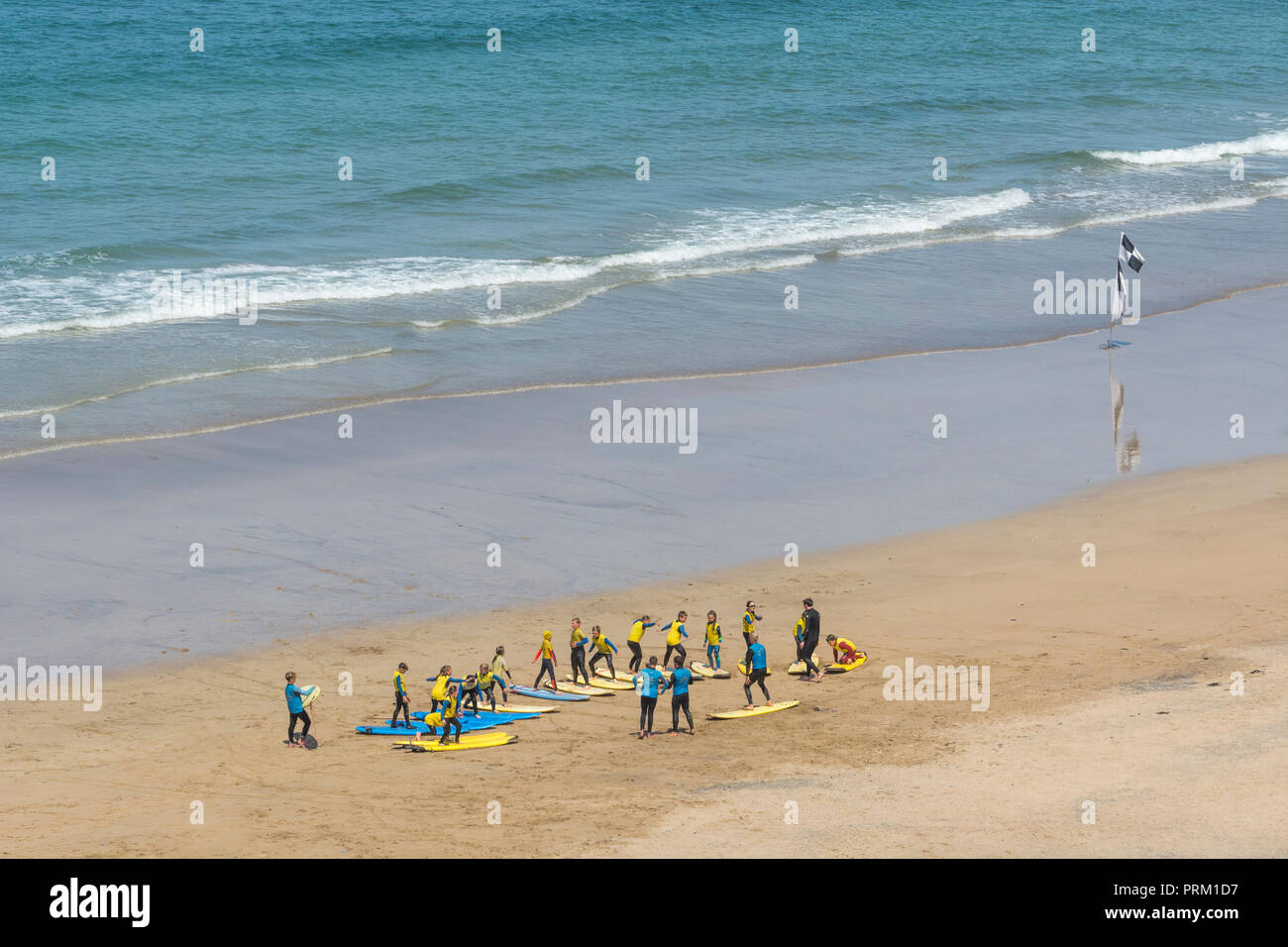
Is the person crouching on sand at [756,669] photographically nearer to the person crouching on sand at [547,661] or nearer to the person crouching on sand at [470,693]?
the person crouching on sand at [547,661]

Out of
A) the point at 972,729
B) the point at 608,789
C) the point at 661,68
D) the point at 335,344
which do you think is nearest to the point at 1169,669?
the point at 972,729

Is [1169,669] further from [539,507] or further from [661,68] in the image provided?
[661,68]

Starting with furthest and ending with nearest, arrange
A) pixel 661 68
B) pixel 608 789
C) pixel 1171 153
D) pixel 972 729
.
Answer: pixel 661 68 → pixel 1171 153 → pixel 972 729 → pixel 608 789

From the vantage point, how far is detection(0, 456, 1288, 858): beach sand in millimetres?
12977

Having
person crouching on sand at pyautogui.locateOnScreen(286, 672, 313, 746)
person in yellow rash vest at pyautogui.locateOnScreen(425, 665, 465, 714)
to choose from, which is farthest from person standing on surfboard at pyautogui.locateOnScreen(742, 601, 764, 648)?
person crouching on sand at pyautogui.locateOnScreen(286, 672, 313, 746)

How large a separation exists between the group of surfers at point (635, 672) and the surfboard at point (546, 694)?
91mm

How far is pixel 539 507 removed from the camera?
20.9 meters

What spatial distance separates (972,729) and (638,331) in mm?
15092

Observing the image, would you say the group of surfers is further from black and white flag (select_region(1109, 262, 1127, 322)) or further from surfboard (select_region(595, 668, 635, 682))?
black and white flag (select_region(1109, 262, 1127, 322))

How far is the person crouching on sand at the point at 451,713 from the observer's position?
1560cm

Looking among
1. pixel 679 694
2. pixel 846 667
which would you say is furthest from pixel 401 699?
pixel 846 667

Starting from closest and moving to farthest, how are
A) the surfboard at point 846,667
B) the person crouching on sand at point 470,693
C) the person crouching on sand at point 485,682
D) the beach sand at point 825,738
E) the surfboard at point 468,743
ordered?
the beach sand at point 825,738, the surfboard at point 468,743, the person crouching on sand at point 470,693, the person crouching on sand at point 485,682, the surfboard at point 846,667

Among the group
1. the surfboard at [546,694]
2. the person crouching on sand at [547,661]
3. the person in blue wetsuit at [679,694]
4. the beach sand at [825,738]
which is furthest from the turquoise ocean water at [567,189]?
the person in blue wetsuit at [679,694]

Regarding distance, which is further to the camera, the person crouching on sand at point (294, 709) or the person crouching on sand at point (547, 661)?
the person crouching on sand at point (547, 661)
